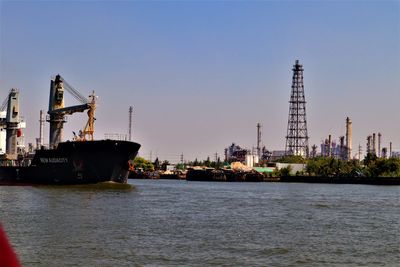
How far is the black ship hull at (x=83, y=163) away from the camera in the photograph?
1848 inches

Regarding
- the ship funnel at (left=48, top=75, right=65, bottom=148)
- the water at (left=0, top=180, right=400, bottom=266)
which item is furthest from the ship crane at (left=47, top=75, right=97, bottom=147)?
the water at (left=0, top=180, right=400, bottom=266)

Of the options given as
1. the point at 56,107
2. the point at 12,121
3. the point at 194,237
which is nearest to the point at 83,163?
the point at 56,107

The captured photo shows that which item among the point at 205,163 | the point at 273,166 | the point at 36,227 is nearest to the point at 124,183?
the point at 36,227

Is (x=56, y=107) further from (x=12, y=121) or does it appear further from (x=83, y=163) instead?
(x=83, y=163)

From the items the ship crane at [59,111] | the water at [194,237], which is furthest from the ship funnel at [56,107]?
the water at [194,237]

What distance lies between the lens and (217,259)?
13.9 meters

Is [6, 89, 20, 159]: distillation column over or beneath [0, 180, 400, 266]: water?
over

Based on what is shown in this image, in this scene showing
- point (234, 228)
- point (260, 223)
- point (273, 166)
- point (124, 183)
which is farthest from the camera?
point (273, 166)

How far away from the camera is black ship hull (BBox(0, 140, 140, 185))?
46938mm

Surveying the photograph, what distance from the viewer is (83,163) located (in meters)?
47.0

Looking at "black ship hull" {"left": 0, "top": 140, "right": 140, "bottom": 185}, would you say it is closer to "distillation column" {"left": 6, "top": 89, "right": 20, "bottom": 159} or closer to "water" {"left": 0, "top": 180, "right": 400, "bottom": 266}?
"distillation column" {"left": 6, "top": 89, "right": 20, "bottom": 159}

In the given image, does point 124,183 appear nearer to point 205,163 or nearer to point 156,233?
point 156,233

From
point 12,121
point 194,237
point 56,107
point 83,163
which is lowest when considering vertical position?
point 194,237

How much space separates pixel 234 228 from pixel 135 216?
544cm
